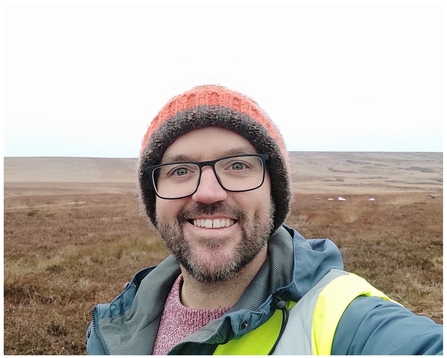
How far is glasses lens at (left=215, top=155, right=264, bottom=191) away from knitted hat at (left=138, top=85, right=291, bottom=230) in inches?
5.0

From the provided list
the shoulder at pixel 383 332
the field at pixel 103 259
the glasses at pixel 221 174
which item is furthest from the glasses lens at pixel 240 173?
the field at pixel 103 259

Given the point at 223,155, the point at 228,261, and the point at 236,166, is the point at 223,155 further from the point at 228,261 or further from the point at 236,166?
the point at 228,261

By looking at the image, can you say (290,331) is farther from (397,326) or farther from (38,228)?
(38,228)

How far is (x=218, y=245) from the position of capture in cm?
196

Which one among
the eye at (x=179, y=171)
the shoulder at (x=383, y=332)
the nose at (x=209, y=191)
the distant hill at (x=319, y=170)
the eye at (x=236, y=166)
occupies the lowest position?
the distant hill at (x=319, y=170)

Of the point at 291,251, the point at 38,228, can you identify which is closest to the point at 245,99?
the point at 291,251

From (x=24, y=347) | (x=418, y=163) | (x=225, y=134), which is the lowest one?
(x=418, y=163)

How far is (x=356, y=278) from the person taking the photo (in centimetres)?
170

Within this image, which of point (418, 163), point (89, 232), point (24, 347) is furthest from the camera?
point (418, 163)

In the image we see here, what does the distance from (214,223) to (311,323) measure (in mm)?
707

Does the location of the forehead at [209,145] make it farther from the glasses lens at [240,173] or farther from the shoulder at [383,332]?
the shoulder at [383,332]

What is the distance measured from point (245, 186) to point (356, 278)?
2.44 ft

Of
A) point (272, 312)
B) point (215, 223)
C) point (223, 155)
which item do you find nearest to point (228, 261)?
point (215, 223)

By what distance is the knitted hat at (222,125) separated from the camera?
6.90 feet
